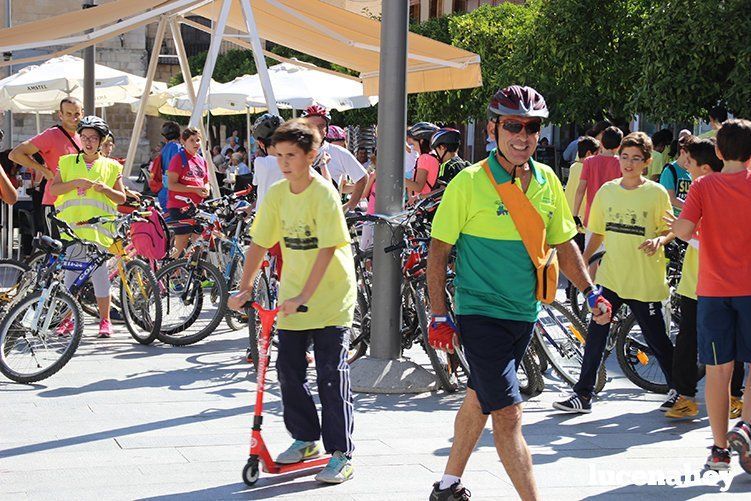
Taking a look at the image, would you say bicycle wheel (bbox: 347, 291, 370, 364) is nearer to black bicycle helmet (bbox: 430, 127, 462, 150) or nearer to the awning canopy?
black bicycle helmet (bbox: 430, 127, 462, 150)

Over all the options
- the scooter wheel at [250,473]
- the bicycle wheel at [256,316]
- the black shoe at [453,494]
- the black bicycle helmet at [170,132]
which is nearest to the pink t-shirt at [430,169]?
the bicycle wheel at [256,316]

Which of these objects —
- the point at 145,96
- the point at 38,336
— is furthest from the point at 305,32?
the point at 38,336

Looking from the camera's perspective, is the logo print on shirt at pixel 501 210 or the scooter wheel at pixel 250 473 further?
the scooter wheel at pixel 250 473

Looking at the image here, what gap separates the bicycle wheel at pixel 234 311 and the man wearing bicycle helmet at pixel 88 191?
1.01 metres

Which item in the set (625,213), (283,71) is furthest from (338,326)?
(283,71)

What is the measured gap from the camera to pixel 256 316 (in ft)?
30.0

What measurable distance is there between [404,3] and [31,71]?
1577 centimetres

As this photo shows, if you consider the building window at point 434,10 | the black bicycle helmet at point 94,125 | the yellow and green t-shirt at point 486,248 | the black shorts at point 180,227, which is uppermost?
the building window at point 434,10

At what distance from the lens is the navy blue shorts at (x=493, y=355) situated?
202 inches

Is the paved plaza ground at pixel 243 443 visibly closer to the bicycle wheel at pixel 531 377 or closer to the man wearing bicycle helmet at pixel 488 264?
the bicycle wheel at pixel 531 377

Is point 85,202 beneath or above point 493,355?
above

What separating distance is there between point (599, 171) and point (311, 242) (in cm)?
633

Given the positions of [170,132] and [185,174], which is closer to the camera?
[185,174]

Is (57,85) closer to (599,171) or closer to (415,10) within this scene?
(599,171)
